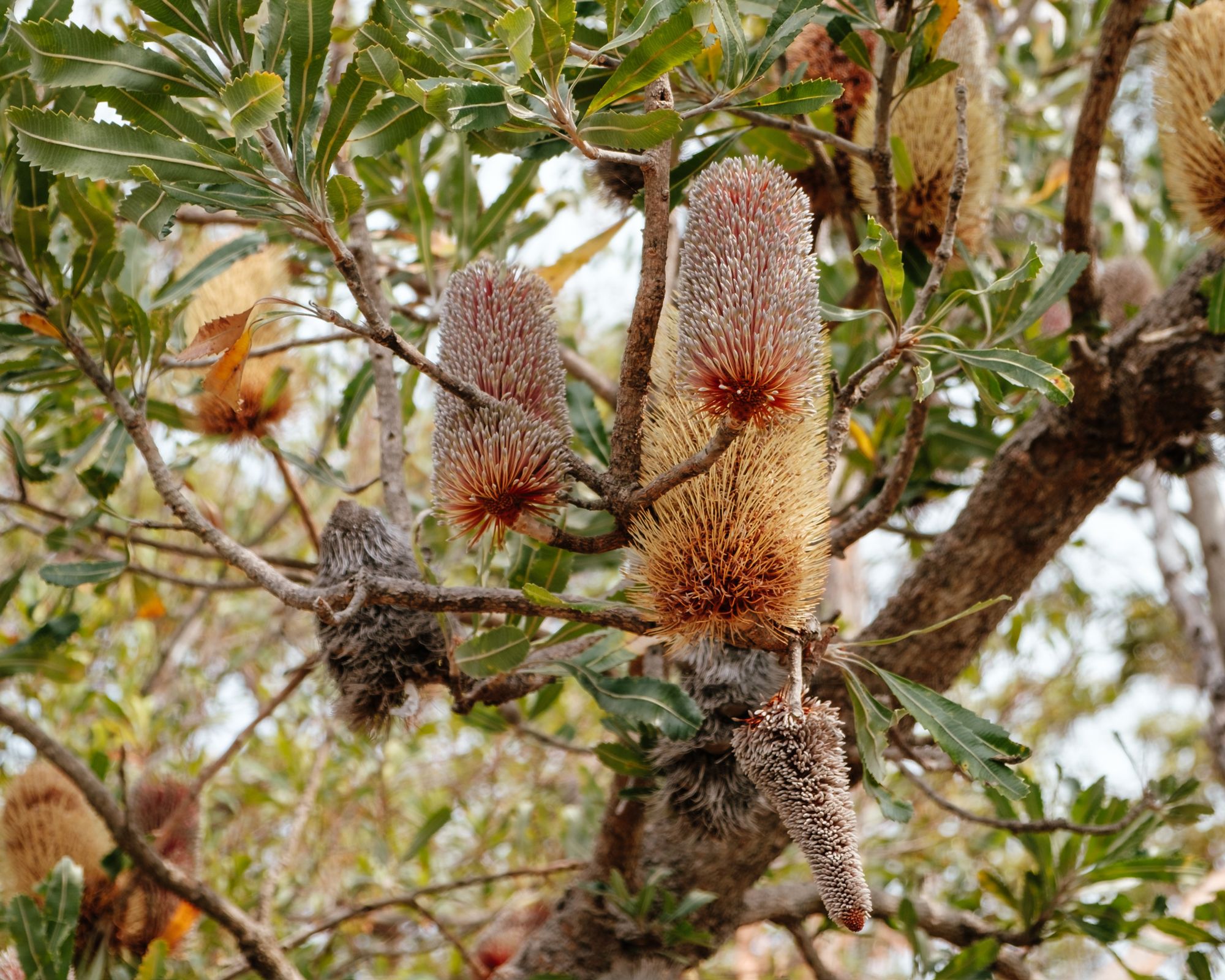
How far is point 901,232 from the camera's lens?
236 centimetres

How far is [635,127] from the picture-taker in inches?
53.5

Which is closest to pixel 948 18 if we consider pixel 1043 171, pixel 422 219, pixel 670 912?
pixel 422 219

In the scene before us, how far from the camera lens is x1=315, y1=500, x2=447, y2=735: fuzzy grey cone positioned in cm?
171

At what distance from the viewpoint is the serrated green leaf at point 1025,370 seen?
4.97 feet

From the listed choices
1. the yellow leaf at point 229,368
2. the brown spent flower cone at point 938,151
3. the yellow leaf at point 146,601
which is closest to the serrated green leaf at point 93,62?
the yellow leaf at point 229,368

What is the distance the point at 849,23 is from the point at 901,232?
60 cm

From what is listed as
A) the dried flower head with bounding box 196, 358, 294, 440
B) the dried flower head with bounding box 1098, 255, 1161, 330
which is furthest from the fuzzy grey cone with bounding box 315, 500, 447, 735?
the dried flower head with bounding box 1098, 255, 1161, 330

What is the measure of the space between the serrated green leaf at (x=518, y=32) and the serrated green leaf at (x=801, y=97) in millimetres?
392

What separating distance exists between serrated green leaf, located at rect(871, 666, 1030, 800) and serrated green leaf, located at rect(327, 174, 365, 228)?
3.26 ft

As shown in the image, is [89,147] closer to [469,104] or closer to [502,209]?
[469,104]

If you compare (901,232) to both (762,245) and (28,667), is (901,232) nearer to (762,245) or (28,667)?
(762,245)

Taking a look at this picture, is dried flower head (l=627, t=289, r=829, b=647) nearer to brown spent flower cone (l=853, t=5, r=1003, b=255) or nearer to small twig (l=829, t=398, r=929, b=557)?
small twig (l=829, t=398, r=929, b=557)

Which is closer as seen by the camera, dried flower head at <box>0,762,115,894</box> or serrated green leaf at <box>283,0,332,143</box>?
serrated green leaf at <box>283,0,332,143</box>

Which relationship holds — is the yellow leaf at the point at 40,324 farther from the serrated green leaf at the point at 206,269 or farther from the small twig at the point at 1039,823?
the small twig at the point at 1039,823
